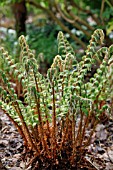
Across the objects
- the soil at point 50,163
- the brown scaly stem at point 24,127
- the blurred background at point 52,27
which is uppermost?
the blurred background at point 52,27

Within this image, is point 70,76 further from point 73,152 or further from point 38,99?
point 73,152

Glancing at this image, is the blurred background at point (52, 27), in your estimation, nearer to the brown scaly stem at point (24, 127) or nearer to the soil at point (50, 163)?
the soil at point (50, 163)

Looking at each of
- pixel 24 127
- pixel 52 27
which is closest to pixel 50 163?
pixel 24 127

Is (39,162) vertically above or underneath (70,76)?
underneath

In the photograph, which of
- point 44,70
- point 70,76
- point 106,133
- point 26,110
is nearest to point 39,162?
point 26,110

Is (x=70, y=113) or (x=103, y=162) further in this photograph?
(x=103, y=162)

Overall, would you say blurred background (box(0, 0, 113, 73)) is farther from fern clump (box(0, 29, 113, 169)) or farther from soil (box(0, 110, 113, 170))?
fern clump (box(0, 29, 113, 169))

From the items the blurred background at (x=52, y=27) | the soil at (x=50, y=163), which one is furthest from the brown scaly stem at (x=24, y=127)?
the blurred background at (x=52, y=27)

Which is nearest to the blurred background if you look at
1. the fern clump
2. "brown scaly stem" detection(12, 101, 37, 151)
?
the fern clump
